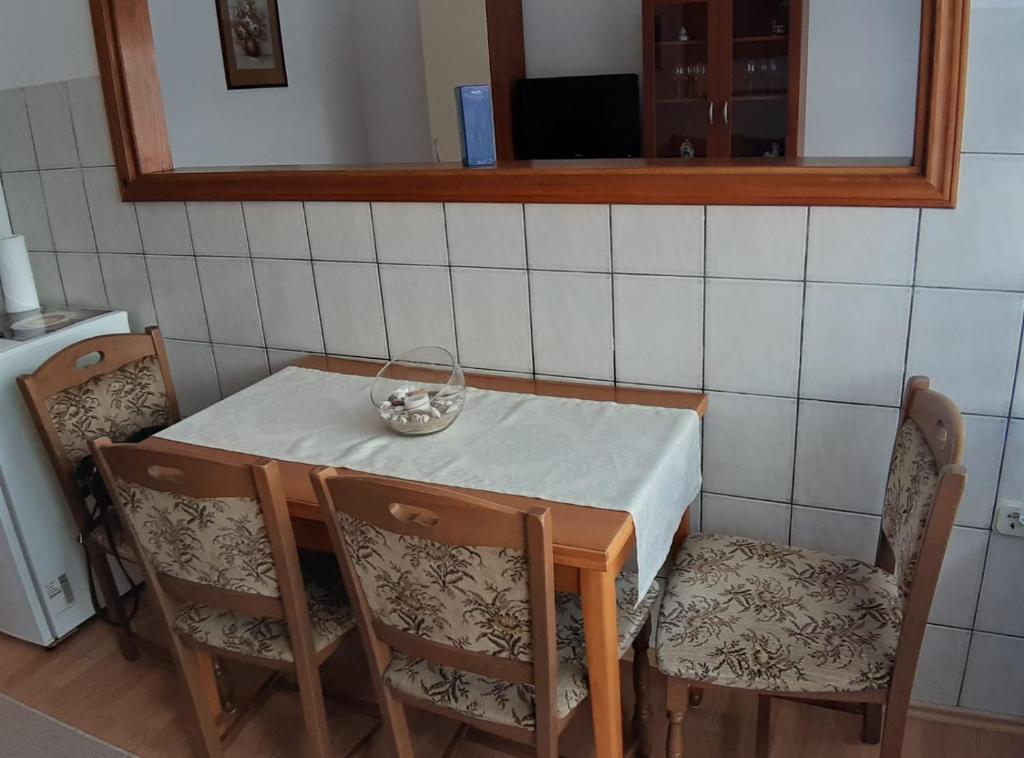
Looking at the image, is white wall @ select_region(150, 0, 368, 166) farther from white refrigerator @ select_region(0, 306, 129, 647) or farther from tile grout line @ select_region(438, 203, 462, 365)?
tile grout line @ select_region(438, 203, 462, 365)

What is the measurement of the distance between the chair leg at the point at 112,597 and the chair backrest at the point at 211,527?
0.61 metres

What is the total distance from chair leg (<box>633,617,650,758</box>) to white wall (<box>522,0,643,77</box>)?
11.3 ft

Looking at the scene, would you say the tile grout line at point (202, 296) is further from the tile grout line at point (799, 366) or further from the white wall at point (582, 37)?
the white wall at point (582, 37)

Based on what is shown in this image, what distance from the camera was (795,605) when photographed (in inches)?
62.5

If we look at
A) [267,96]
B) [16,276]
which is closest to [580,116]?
[267,96]

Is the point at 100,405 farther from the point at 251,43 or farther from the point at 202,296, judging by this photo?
the point at 251,43

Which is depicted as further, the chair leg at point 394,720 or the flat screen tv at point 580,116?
the flat screen tv at point 580,116

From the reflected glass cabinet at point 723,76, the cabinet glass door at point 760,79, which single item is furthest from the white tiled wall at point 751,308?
the reflected glass cabinet at point 723,76

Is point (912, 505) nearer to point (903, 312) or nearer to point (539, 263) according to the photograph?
point (903, 312)

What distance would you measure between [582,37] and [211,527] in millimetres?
3763

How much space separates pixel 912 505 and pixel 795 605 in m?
0.28

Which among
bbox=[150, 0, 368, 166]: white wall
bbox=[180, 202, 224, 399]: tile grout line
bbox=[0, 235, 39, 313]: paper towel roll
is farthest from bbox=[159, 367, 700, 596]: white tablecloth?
bbox=[150, 0, 368, 166]: white wall

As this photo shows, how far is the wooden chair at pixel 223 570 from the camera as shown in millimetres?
1510

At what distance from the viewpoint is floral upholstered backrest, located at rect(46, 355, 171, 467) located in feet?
7.00
